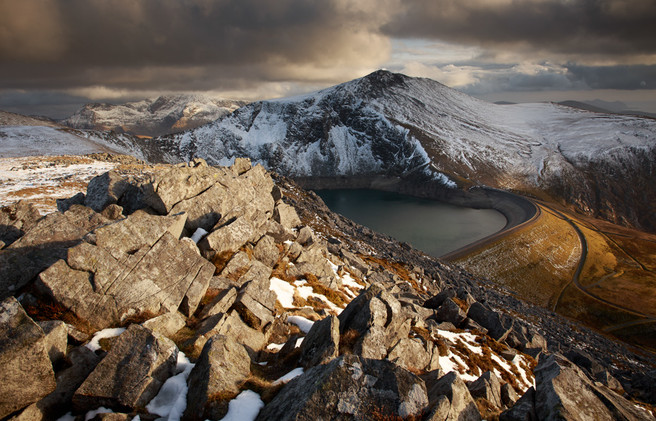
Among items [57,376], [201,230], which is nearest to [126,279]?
[57,376]

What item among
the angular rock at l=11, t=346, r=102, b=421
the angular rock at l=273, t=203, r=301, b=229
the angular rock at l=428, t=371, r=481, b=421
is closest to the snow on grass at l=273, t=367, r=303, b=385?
the angular rock at l=428, t=371, r=481, b=421

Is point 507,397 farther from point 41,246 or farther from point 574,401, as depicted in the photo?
point 41,246

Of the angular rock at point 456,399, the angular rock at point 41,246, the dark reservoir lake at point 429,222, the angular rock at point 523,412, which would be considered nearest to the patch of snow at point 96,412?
the angular rock at point 41,246

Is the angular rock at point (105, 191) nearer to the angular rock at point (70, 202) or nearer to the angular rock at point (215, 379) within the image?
the angular rock at point (70, 202)

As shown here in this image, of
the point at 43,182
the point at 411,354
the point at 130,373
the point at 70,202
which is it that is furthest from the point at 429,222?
the point at 130,373

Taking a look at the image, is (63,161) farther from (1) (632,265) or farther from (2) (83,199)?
(1) (632,265)
